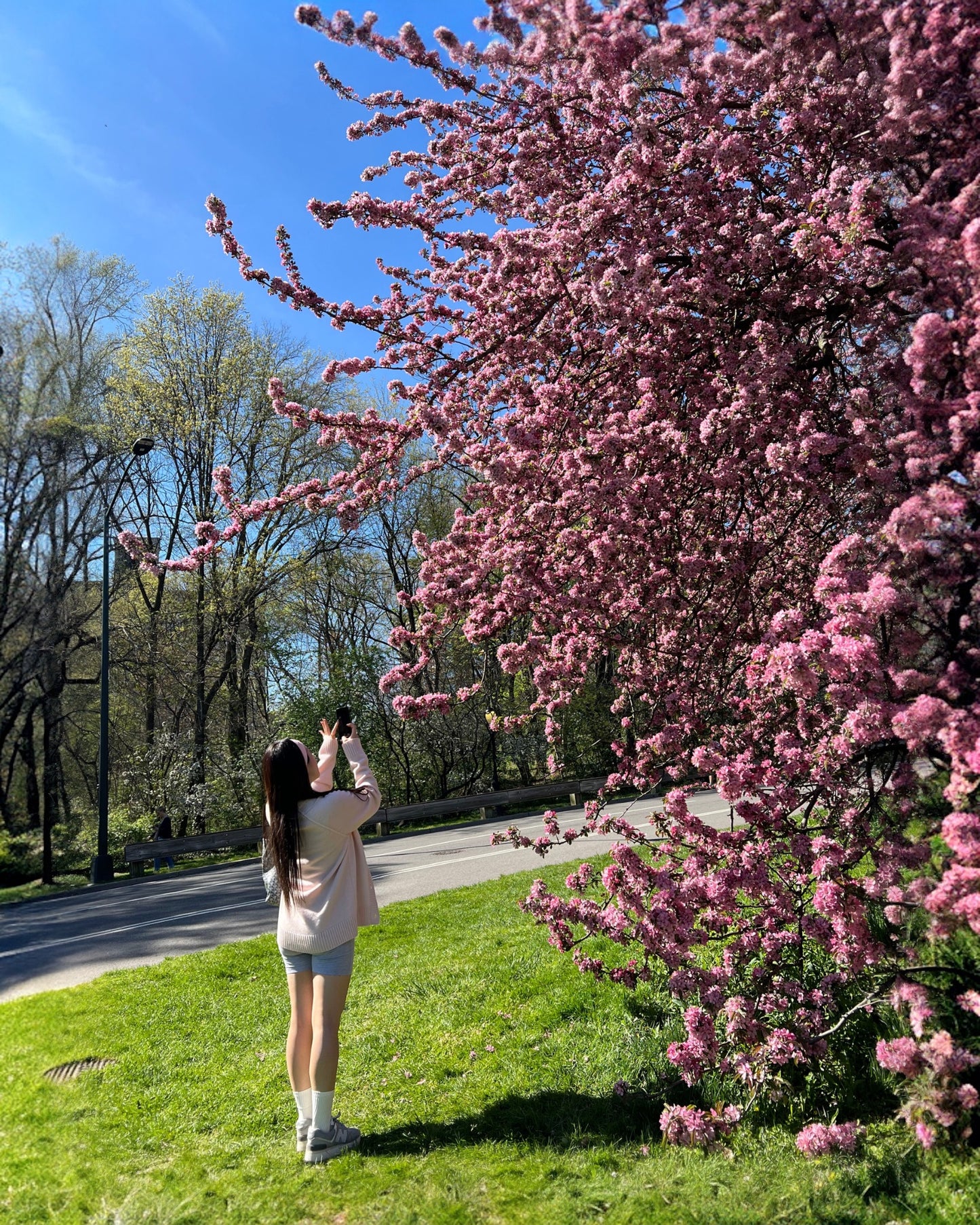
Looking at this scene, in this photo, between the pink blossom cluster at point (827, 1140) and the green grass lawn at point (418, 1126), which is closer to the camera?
the green grass lawn at point (418, 1126)

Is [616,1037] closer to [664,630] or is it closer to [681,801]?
[681,801]

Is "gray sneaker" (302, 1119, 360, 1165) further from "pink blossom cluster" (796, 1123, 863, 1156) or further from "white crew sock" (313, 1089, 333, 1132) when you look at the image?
"pink blossom cluster" (796, 1123, 863, 1156)

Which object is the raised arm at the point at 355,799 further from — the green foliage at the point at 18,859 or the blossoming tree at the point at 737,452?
the green foliage at the point at 18,859

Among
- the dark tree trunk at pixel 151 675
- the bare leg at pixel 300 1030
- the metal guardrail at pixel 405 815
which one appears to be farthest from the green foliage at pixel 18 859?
the bare leg at pixel 300 1030

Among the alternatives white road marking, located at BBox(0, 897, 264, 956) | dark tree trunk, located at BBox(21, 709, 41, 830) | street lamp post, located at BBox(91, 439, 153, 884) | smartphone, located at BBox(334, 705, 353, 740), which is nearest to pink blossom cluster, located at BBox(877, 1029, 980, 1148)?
smartphone, located at BBox(334, 705, 353, 740)

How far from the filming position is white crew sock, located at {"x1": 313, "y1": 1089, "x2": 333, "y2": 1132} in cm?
373

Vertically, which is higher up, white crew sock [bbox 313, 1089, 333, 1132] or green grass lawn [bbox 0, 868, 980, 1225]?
white crew sock [bbox 313, 1089, 333, 1132]

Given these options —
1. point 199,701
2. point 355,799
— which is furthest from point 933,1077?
point 199,701

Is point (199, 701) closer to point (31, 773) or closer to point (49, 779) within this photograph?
point (49, 779)

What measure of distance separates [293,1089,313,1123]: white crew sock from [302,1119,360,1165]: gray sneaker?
6 centimetres

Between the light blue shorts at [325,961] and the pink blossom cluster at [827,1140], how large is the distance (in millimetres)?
2026

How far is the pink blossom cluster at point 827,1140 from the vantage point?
315 cm

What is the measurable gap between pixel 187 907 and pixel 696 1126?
975 cm

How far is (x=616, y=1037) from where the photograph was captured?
14.7 feet
